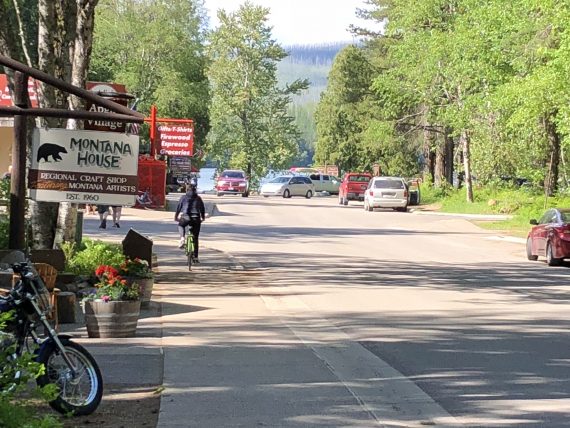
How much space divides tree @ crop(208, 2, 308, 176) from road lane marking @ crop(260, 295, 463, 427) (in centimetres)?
6962

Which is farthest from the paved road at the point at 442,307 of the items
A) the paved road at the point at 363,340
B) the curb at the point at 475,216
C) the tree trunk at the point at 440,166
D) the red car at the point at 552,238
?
the tree trunk at the point at 440,166

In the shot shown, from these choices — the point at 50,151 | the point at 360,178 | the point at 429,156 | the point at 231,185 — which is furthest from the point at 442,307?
the point at 429,156

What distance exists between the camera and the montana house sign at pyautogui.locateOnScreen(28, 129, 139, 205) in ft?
39.0

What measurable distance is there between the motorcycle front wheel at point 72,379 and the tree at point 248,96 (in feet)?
243

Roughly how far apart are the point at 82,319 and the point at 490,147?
118ft

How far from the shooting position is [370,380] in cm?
929

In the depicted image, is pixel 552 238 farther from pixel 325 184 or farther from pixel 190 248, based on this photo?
pixel 325 184

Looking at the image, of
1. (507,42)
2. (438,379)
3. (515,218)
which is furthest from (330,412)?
(515,218)

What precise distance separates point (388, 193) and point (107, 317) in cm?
3925

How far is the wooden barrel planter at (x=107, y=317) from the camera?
11.2 m

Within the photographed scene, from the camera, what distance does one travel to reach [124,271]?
537 inches

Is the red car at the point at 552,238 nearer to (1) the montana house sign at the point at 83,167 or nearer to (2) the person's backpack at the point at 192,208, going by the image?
(2) the person's backpack at the point at 192,208

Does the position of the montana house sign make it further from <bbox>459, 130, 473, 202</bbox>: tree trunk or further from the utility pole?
<bbox>459, 130, 473, 202</bbox>: tree trunk

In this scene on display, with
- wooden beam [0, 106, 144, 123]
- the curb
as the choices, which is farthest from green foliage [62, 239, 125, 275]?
the curb
